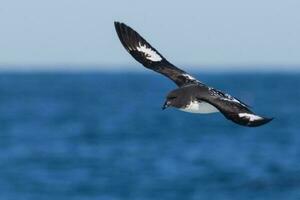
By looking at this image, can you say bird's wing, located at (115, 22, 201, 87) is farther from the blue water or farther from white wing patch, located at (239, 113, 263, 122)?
the blue water

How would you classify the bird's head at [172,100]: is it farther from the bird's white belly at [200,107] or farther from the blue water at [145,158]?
the blue water at [145,158]

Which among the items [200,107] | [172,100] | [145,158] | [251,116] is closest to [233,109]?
[251,116]

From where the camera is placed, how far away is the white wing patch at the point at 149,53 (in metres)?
16.2

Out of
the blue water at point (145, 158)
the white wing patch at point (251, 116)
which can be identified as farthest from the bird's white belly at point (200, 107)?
A: the blue water at point (145, 158)

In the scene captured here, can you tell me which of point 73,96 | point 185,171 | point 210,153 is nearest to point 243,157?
point 210,153

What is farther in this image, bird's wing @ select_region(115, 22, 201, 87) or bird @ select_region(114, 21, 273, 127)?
bird's wing @ select_region(115, 22, 201, 87)

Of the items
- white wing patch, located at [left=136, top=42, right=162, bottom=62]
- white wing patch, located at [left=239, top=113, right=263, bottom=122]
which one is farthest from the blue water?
white wing patch, located at [left=239, top=113, right=263, bottom=122]

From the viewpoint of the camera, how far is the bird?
43.4ft

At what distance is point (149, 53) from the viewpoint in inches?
642

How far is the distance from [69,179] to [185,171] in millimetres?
4782

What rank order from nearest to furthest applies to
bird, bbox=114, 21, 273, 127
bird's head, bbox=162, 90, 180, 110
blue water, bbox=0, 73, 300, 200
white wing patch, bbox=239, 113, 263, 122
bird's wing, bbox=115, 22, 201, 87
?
white wing patch, bbox=239, 113, 263, 122 → bird, bbox=114, 21, 273, 127 → bird's head, bbox=162, 90, 180, 110 → bird's wing, bbox=115, 22, 201, 87 → blue water, bbox=0, 73, 300, 200

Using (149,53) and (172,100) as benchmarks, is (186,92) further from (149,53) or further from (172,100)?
(149,53)

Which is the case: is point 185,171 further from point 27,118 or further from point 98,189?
point 27,118

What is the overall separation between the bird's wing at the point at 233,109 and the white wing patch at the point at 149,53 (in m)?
2.23
